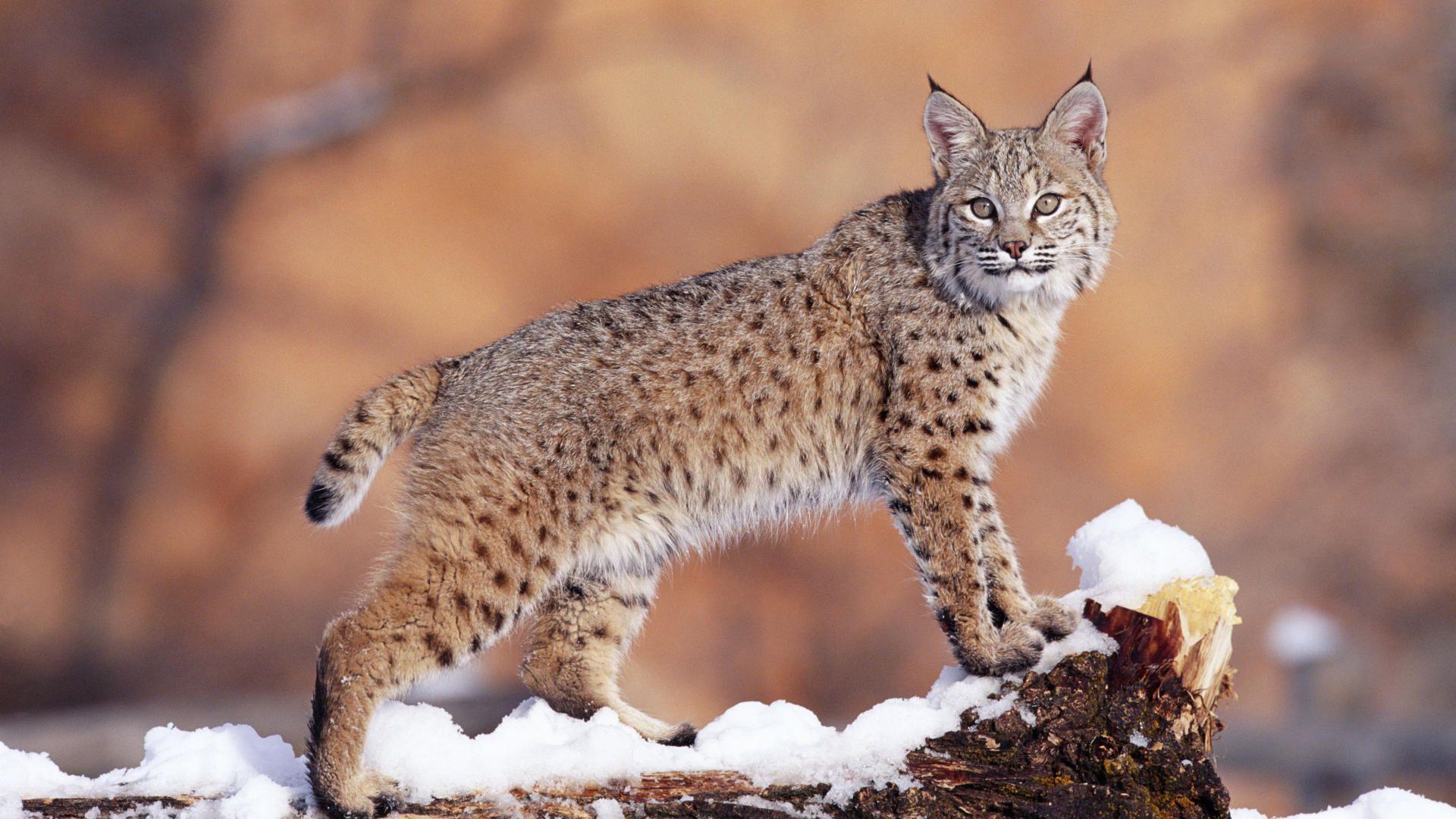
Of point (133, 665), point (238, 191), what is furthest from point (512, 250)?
point (133, 665)

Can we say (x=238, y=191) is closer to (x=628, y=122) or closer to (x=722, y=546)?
(x=628, y=122)

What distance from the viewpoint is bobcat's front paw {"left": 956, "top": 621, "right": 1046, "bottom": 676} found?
3504 mm

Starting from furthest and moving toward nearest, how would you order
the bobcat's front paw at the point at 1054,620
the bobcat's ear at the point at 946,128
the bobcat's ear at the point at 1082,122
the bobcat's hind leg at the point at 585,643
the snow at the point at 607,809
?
the bobcat's ear at the point at 946,128
the bobcat's ear at the point at 1082,122
the bobcat's hind leg at the point at 585,643
the bobcat's front paw at the point at 1054,620
the snow at the point at 607,809

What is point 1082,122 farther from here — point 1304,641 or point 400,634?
point 1304,641

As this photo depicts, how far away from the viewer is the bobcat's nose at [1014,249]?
155 inches

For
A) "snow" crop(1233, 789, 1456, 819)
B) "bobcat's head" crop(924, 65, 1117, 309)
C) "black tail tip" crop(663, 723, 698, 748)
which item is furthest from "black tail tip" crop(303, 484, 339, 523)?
"snow" crop(1233, 789, 1456, 819)

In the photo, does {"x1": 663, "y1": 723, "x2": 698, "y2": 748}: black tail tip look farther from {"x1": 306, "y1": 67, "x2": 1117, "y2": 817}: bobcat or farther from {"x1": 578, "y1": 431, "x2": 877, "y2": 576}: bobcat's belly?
{"x1": 578, "y1": 431, "x2": 877, "y2": 576}: bobcat's belly

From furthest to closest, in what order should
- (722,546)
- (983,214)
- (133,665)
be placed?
(133,665), (722,546), (983,214)

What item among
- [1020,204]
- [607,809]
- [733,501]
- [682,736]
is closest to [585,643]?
[682,736]

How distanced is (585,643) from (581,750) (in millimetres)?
889

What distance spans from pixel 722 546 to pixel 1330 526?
751cm

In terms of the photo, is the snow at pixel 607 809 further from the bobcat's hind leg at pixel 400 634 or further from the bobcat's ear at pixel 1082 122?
the bobcat's ear at pixel 1082 122

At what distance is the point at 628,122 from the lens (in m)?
10.0

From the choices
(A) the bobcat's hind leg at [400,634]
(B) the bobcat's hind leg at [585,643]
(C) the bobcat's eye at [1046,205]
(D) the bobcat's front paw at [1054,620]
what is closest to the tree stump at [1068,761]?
(D) the bobcat's front paw at [1054,620]
